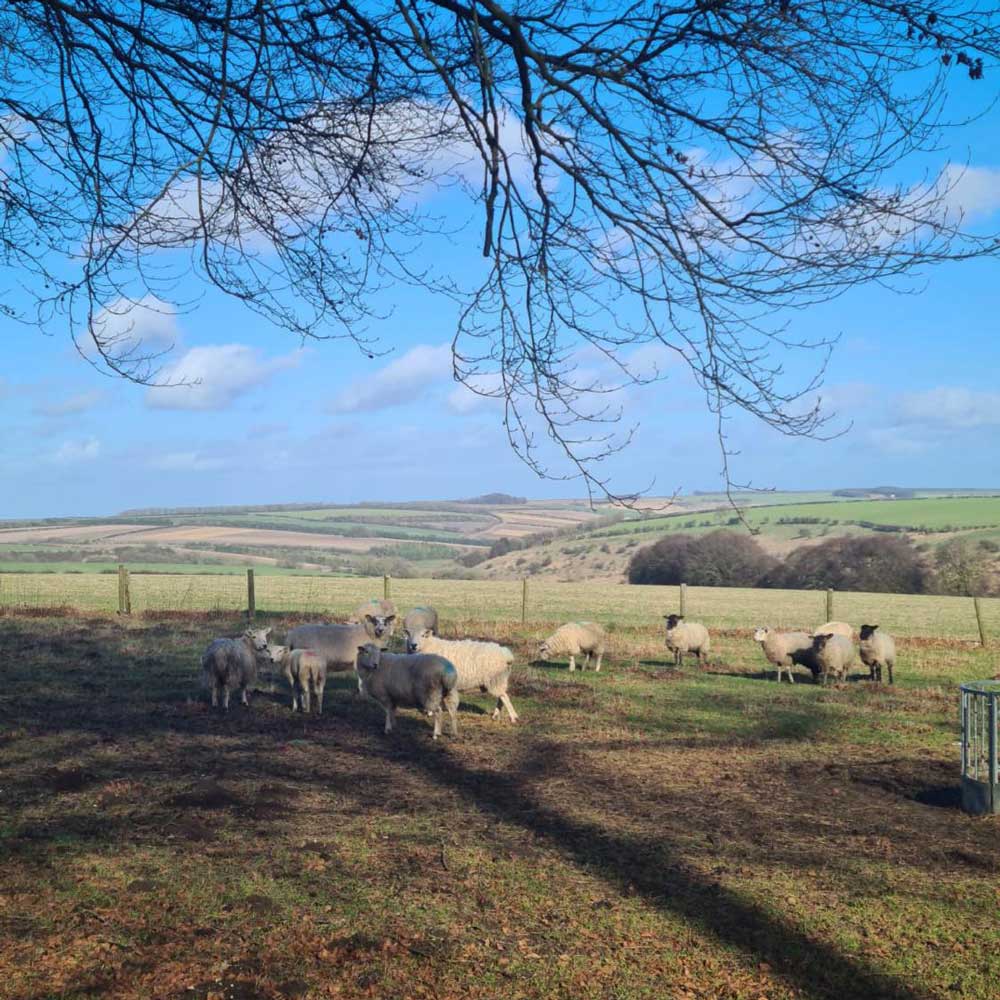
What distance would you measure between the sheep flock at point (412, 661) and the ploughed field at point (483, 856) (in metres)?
0.40

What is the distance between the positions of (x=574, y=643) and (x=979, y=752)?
32.9 ft

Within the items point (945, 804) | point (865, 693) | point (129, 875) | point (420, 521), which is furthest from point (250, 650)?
point (420, 521)

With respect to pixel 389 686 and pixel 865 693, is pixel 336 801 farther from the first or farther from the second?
pixel 865 693

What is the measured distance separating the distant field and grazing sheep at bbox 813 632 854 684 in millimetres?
10478

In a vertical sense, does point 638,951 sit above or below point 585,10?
below

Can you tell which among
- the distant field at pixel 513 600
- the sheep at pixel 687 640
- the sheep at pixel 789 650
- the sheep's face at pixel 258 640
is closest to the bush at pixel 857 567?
the distant field at pixel 513 600

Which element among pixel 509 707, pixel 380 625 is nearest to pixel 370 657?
pixel 509 707

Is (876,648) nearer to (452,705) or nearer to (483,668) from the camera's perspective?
(483,668)

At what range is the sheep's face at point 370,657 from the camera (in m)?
12.3

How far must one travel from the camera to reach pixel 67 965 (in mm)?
5320

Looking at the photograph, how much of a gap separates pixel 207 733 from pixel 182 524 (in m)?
83.3

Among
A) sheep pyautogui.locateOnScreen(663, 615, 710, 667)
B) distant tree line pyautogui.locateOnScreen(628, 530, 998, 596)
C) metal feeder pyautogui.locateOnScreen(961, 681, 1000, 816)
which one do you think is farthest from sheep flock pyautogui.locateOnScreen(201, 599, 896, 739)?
distant tree line pyautogui.locateOnScreen(628, 530, 998, 596)

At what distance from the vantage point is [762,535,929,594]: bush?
51.2 m

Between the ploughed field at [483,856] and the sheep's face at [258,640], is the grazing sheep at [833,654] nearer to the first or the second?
the ploughed field at [483,856]
